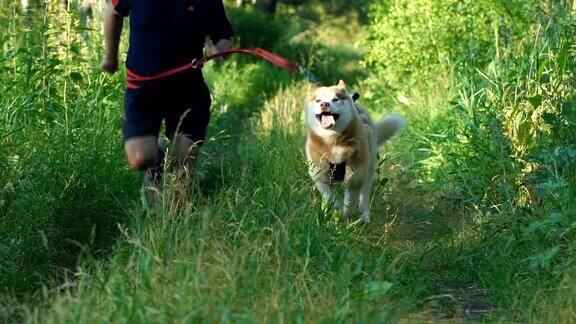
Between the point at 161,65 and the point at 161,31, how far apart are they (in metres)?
0.22

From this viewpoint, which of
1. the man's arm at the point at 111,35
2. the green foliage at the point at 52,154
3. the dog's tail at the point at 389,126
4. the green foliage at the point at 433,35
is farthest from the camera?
Result: the green foliage at the point at 433,35

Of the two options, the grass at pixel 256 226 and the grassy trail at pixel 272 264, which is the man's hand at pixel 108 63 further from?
the grassy trail at pixel 272 264

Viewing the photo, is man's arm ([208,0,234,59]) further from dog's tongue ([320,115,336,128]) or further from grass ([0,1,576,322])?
dog's tongue ([320,115,336,128])

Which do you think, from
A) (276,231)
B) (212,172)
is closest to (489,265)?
(276,231)

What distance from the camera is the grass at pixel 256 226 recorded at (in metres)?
5.26

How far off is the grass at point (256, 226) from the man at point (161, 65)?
0.32 meters

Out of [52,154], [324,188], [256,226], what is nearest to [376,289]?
[256,226]

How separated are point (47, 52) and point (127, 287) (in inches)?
151

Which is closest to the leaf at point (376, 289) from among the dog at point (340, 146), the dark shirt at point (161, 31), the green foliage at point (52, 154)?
the green foliage at point (52, 154)

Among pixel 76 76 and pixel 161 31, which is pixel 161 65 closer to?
pixel 161 31

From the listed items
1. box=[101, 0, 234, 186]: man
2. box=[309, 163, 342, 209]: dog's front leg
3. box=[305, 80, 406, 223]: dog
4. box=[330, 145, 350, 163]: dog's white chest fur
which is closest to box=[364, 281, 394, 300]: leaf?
box=[101, 0, 234, 186]: man

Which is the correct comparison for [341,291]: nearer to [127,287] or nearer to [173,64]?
[127,287]

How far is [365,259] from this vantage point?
21.1ft

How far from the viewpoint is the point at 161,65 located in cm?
741
